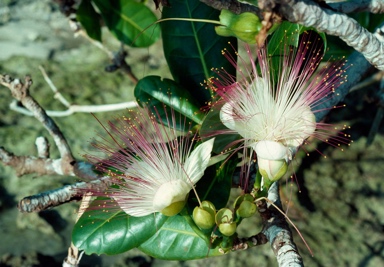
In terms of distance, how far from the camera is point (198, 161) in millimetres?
1022

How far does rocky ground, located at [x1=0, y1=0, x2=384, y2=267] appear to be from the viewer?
1.58 m

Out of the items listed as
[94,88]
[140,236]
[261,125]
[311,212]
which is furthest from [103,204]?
[94,88]

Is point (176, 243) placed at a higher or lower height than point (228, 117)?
lower

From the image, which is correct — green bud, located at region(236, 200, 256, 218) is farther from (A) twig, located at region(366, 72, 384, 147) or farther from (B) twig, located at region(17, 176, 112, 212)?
(A) twig, located at region(366, 72, 384, 147)

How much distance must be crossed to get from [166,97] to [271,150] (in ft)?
1.07

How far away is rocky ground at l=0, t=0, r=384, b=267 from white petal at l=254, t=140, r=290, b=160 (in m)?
0.36

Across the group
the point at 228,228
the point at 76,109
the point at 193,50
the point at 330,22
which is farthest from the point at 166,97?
the point at 76,109

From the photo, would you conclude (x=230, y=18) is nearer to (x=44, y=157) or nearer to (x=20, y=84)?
(x=20, y=84)

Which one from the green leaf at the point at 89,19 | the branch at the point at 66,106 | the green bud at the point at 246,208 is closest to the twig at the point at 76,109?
the branch at the point at 66,106

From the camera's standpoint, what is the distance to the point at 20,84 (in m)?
1.24

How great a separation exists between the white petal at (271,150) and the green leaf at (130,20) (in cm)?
79

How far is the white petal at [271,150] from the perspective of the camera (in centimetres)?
94

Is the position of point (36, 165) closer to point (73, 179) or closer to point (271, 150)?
point (73, 179)

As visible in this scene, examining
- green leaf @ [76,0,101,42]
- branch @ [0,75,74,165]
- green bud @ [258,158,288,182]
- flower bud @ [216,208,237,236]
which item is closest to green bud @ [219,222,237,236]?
flower bud @ [216,208,237,236]
